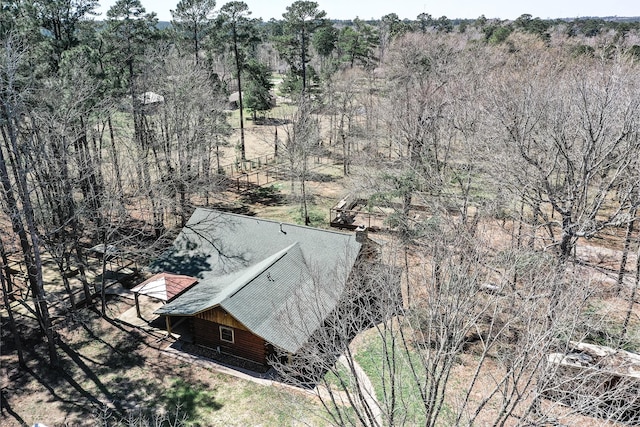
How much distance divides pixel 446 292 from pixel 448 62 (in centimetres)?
3294

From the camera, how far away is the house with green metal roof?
1584 cm

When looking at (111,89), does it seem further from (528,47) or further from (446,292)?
(528,47)

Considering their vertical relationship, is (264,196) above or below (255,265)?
below

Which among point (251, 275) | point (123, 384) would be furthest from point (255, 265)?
point (123, 384)

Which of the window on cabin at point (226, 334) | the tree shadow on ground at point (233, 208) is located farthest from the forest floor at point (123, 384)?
the tree shadow on ground at point (233, 208)

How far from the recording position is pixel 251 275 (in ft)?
59.8

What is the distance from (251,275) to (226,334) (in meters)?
2.47

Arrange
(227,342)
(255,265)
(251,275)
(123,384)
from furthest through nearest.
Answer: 1. (255,265)
2. (251,275)
3. (227,342)
4. (123,384)

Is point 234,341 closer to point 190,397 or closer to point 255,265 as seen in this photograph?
point 190,397

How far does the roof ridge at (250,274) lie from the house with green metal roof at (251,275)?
0.03 metres

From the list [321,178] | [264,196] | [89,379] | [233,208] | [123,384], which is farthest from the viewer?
[321,178]

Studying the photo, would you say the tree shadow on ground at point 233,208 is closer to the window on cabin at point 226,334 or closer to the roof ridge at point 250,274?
the roof ridge at point 250,274

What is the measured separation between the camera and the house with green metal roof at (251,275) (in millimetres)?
15844

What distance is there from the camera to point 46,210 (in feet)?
69.2
